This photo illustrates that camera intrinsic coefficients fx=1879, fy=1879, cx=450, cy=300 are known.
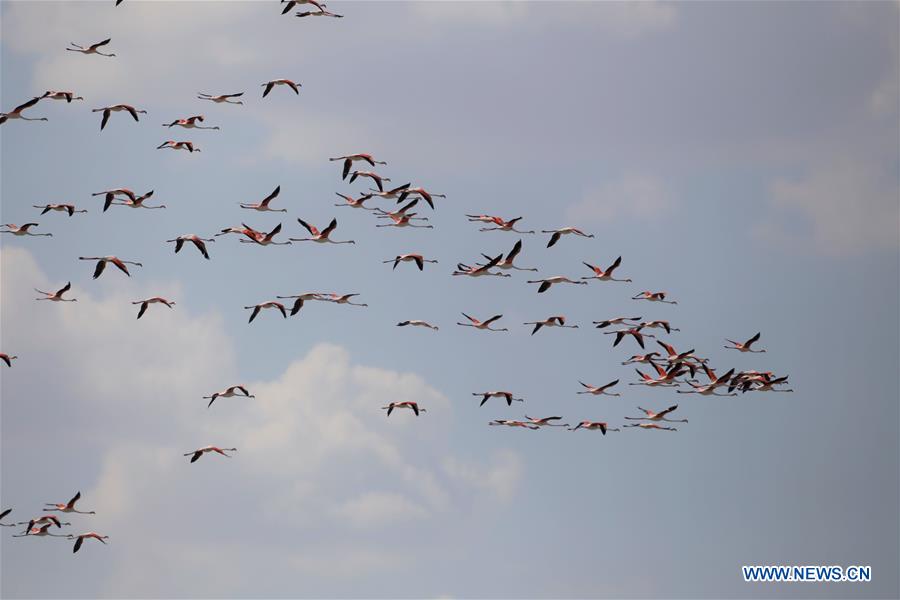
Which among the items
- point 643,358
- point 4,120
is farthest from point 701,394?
point 4,120

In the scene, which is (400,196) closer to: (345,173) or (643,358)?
(345,173)

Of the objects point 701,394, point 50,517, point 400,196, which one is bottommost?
point 50,517

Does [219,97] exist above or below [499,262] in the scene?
above

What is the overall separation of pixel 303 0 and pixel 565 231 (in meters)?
18.4

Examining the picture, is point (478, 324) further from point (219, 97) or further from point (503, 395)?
point (219, 97)

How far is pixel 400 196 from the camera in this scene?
101 metres

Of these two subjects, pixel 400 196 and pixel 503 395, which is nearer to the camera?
pixel 400 196

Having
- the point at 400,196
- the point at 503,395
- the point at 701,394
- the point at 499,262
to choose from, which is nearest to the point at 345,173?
the point at 400,196

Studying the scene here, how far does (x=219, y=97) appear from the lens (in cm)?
10244

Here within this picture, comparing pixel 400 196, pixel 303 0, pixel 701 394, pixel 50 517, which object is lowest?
pixel 50 517

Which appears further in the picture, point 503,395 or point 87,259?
point 503,395

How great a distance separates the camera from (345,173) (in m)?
101

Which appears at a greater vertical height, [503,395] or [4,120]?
[4,120]

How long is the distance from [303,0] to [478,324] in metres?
21.4
